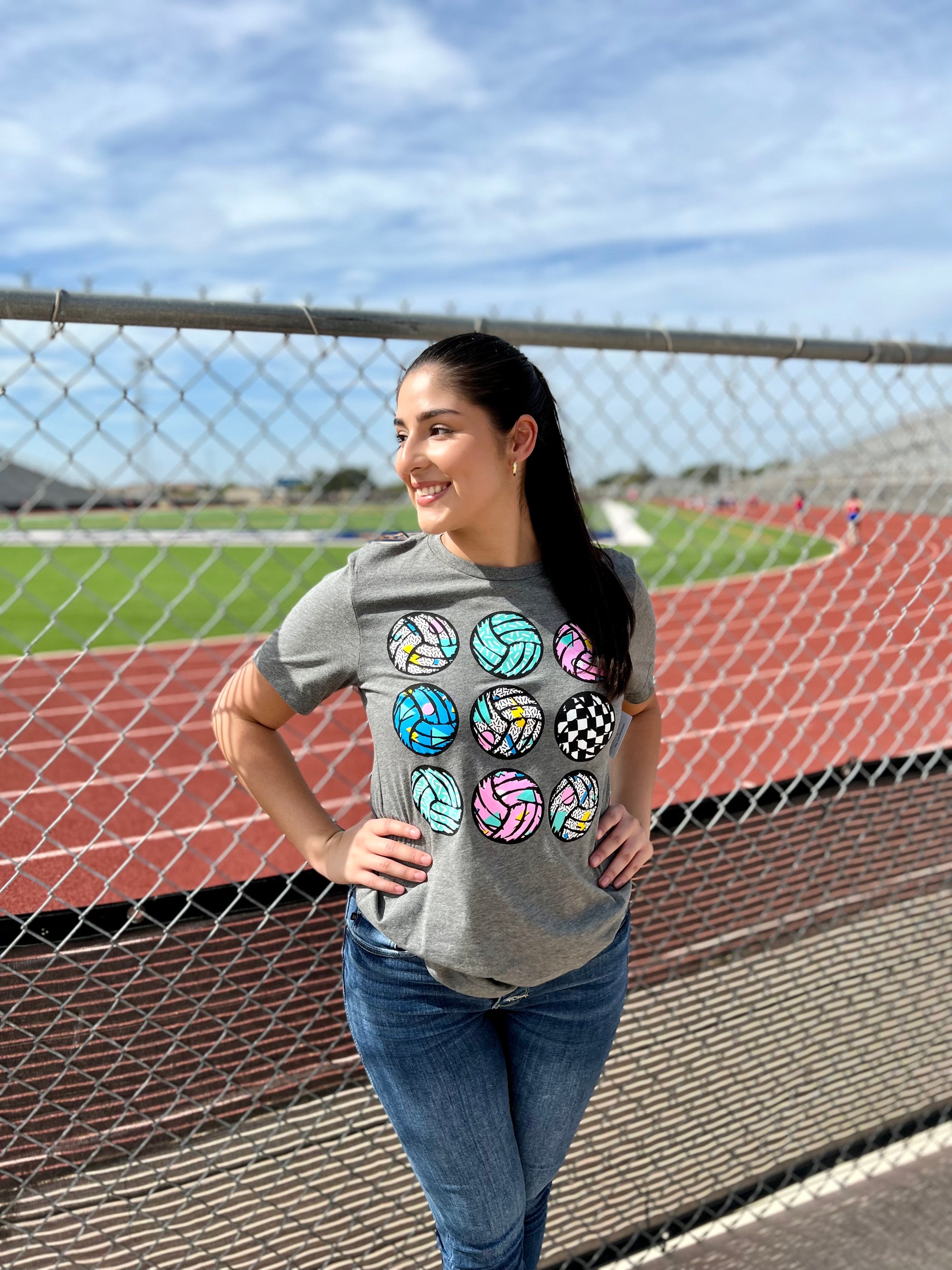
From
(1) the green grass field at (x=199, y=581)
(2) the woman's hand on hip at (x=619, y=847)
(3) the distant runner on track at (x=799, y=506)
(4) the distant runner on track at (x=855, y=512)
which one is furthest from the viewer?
(1) the green grass field at (x=199, y=581)

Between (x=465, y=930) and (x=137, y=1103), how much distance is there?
2153mm

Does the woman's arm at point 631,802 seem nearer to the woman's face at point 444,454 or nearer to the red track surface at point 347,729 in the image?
the woman's face at point 444,454

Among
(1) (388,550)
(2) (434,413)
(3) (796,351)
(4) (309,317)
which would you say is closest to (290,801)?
(1) (388,550)

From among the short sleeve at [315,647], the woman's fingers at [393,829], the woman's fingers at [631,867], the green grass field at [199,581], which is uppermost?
the short sleeve at [315,647]

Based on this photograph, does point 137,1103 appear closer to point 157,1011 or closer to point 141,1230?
point 157,1011

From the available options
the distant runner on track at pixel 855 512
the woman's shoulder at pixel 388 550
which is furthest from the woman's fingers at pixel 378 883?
the distant runner on track at pixel 855 512

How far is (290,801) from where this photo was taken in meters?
1.52

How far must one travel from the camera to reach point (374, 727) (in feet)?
4.66

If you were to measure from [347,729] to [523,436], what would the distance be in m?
4.04

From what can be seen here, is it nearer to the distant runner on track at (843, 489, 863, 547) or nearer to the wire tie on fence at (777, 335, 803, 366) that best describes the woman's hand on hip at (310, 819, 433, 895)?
the wire tie on fence at (777, 335, 803, 366)

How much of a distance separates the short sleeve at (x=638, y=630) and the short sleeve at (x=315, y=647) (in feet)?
1.47

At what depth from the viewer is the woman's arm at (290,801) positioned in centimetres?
139

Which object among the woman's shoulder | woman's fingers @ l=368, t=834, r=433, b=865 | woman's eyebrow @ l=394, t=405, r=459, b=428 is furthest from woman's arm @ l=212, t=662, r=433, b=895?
woman's eyebrow @ l=394, t=405, r=459, b=428

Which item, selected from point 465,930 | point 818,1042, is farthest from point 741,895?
point 465,930
